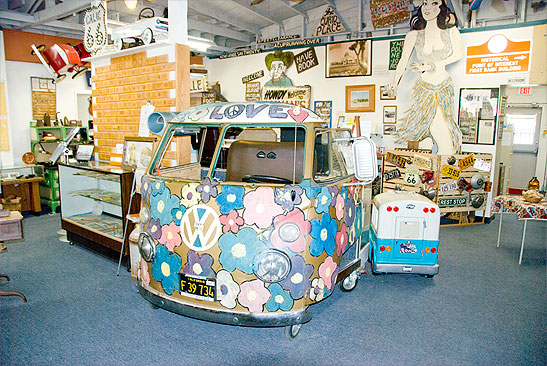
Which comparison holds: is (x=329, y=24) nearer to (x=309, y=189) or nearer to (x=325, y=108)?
(x=325, y=108)

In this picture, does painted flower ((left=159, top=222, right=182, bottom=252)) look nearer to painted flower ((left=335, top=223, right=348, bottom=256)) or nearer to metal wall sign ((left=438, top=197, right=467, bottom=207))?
painted flower ((left=335, top=223, right=348, bottom=256))

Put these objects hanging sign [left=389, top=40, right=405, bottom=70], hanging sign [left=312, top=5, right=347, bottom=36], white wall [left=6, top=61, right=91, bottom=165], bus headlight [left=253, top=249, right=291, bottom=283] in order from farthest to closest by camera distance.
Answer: white wall [left=6, top=61, right=91, bottom=165]
hanging sign [left=312, top=5, right=347, bottom=36]
hanging sign [left=389, top=40, right=405, bottom=70]
bus headlight [left=253, top=249, right=291, bottom=283]

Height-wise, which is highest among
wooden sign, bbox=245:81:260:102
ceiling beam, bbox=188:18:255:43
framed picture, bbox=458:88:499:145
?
ceiling beam, bbox=188:18:255:43

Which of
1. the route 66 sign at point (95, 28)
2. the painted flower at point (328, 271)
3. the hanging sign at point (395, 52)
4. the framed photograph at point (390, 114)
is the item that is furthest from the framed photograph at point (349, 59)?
the painted flower at point (328, 271)

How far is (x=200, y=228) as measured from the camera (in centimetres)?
278

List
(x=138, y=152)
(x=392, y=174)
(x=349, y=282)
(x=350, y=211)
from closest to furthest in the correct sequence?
(x=350, y=211) → (x=349, y=282) → (x=138, y=152) → (x=392, y=174)

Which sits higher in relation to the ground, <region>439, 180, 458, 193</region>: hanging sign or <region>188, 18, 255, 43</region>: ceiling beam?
<region>188, 18, 255, 43</region>: ceiling beam

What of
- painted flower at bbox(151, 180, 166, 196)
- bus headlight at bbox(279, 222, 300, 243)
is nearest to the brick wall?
painted flower at bbox(151, 180, 166, 196)

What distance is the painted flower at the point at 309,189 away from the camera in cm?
273

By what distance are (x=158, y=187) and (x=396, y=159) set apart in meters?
4.96

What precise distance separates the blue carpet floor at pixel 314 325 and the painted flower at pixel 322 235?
0.71 meters

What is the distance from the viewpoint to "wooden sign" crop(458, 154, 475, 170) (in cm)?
639

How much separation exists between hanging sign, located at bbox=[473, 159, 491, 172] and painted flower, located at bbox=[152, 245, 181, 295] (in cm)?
549

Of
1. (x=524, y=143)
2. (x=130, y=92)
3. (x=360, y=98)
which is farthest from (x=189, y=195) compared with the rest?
(x=524, y=143)
